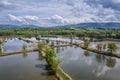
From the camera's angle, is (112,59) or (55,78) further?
(112,59)

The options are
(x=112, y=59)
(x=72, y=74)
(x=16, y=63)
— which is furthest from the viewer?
(x=112, y=59)

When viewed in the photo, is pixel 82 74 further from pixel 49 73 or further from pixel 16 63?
pixel 16 63

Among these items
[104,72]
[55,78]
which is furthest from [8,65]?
[104,72]

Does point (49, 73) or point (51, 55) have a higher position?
point (51, 55)

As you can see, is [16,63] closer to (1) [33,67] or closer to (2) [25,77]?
(1) [33,67]

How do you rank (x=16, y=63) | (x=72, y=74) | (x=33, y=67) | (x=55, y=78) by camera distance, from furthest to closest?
(x=16, y=63) → (x=33, y=67) → (x=72, y=74) → (x=55, y=78)

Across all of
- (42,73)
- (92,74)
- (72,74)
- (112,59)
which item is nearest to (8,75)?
(42,73)

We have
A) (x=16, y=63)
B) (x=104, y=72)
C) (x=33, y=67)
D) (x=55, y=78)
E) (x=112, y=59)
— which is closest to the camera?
(x=55, y=78)

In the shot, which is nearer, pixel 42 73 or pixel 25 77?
pixel 25 77

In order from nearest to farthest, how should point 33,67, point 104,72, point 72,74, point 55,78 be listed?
point 55,78 → point 72,74 → point 104,72 → point 33,67
